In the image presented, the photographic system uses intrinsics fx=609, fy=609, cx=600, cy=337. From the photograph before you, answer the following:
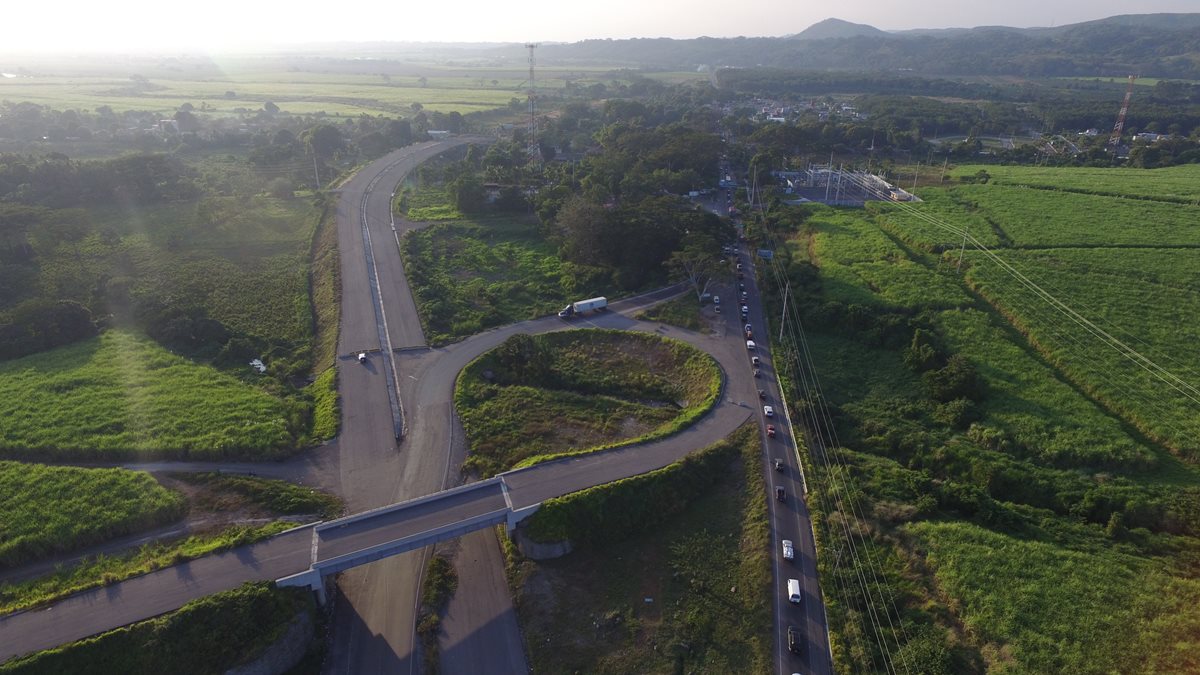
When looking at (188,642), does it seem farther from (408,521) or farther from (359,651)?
(408,521)

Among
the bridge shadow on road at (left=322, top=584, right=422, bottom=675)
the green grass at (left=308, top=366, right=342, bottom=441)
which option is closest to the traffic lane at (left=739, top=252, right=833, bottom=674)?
the bridge shadow on road at (left=322, top=584, right=422, bottom=675)

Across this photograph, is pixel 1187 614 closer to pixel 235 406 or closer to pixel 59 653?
pixel 59 653

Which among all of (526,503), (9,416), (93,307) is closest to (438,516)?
(526,503)

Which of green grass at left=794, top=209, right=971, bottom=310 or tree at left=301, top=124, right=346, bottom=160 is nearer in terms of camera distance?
green grass at left=794, top=209, right=971, bottom=310

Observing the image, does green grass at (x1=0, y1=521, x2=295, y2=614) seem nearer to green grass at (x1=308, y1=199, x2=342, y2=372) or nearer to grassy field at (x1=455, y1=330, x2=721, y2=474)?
green grass at (x1=308, y1=199, x2=342, y2=372)

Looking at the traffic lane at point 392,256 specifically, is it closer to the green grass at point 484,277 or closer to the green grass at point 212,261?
the green grass at point 484,277

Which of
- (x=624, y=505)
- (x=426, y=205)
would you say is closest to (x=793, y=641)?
(x=624, y=505)
